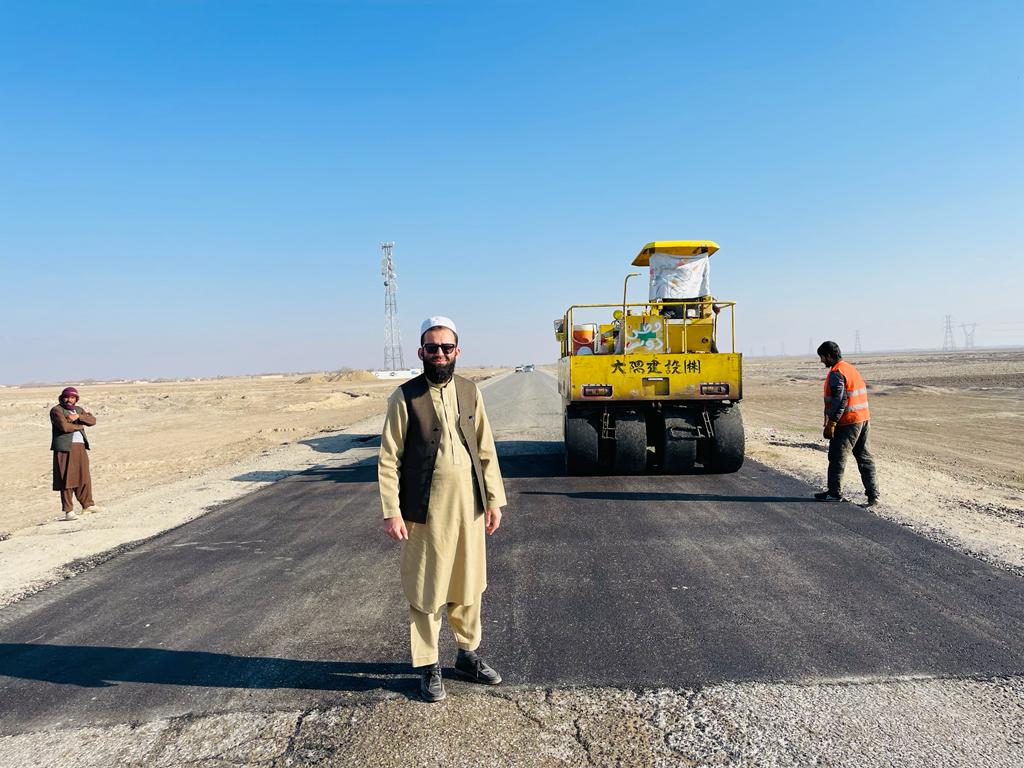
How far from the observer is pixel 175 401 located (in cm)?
Answer: 4150

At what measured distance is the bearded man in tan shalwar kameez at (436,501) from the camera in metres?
3.23

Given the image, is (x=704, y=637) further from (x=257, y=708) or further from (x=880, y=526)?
(x=880, y=526)

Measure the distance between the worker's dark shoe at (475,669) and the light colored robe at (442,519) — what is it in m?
0.30

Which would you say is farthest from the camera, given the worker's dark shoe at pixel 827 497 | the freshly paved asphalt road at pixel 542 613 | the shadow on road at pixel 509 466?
the shadow on road at pixel 509 466

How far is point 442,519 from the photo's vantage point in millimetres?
3246

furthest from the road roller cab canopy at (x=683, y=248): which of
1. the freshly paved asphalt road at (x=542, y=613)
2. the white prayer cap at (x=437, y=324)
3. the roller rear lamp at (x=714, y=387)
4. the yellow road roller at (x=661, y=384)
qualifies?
the white prayer cap at (x=437, y=324)

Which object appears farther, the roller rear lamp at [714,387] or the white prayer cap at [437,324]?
the roller rear lamp at [714,387]

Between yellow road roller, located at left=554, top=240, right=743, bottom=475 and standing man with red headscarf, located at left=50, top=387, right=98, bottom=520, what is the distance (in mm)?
6770

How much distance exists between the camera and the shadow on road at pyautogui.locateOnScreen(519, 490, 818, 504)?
7.62 m

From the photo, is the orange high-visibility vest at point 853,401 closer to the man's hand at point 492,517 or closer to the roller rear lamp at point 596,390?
the roller rear lamp at point 596,390

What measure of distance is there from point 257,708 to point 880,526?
593 centimetres

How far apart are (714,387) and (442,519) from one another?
262 inches

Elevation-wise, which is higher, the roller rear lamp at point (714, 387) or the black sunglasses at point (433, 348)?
the black sunglasses at point (433, 348)

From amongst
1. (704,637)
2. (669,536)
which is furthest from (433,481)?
(669,536)
